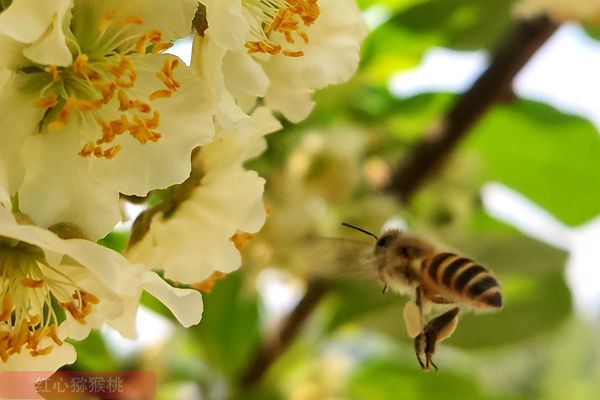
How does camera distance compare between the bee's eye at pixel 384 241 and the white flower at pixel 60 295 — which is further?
the bee's eye at pixel 384 241

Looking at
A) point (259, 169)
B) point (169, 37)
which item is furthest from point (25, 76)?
point (259, 169)

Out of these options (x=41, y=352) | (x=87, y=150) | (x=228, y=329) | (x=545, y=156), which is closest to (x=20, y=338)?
(x=41, y=352)

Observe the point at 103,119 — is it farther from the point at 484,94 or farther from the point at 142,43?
the point at 484,94

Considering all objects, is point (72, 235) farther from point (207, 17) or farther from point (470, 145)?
point (470, 145)

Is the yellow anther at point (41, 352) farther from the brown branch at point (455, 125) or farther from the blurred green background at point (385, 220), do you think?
the brown branch at point (455, 125)

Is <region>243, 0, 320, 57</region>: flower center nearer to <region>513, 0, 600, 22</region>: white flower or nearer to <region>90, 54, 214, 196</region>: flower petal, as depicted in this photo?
<region>90, 54, 214, 196</region>: flower petal

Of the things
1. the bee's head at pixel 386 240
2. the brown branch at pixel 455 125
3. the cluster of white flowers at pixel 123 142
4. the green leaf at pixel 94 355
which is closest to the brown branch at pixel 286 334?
the brown branch at pixel 455 125

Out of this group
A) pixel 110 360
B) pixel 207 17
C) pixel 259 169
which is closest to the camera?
pixel 207 17
